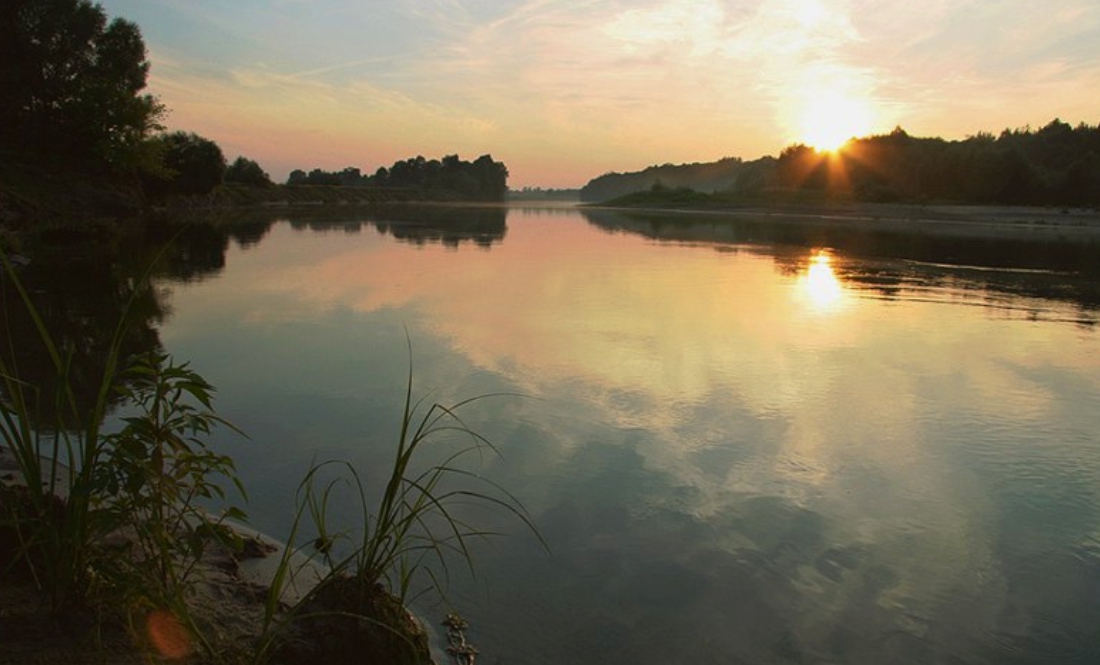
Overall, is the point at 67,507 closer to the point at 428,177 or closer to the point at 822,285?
the point at 822,285

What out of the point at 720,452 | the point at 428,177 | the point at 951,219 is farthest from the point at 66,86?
the point at 428,177

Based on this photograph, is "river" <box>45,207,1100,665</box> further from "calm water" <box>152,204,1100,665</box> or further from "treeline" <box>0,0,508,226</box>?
"treeline" <box>0,0,508,226</box>

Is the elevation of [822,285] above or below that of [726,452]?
above

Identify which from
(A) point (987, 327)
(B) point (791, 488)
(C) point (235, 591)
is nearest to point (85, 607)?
(C) point (235, 591)

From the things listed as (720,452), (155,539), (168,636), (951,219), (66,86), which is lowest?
(720,452)

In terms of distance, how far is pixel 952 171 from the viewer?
288 ft

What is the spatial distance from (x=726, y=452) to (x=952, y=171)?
9684 centimetres

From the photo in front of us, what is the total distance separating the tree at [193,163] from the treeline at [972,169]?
74.1 metres

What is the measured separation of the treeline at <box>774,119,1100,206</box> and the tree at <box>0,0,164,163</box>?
261ft

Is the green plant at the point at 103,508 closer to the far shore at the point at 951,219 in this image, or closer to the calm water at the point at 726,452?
the calm water at the point at 726,452

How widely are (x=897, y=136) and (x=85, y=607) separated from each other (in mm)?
121703

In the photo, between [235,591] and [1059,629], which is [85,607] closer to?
[235,591]

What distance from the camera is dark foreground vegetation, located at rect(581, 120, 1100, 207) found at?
7681 cm

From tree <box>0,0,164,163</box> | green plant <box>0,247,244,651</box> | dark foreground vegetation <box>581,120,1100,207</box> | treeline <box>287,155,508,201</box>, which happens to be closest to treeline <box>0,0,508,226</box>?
tree <box>0,0,164,163</box>
